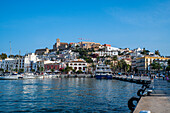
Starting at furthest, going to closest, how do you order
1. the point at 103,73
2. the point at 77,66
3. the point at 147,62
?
the point at 77,66, the point at 147,62, the point at 103,73

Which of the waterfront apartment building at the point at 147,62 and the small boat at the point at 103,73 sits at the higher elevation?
the waterfront apartment building at the point at 147,62

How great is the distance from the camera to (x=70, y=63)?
13200 centimetres

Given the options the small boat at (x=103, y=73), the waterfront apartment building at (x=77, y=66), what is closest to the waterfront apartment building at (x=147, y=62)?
the small boat at (x=103, y=73)

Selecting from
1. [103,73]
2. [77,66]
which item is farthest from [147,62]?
[77,66]

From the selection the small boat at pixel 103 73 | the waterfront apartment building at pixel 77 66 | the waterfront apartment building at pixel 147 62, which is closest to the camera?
the small boat at pixel 103 73

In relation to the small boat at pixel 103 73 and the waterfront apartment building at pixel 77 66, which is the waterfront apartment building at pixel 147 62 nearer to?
the small boat at pixel 103 73

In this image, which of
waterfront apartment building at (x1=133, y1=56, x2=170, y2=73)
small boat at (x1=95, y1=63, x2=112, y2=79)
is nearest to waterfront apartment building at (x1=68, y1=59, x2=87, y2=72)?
waterfront apartment building at (x1=133, y1=56, x2=170, y2=73)

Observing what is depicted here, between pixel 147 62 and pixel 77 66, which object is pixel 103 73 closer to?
pixel 147 62

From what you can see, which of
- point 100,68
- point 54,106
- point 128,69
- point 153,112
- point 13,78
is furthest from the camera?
point 128,69

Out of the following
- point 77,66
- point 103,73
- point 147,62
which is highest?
point 147,62

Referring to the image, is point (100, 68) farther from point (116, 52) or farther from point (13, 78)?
point (116, 52)

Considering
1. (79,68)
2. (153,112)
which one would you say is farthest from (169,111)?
(79,68)

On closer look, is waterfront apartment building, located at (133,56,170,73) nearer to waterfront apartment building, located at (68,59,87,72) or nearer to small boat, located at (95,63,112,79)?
small boat, located at (95,63,112,79)

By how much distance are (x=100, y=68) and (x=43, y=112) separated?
74.5 m
